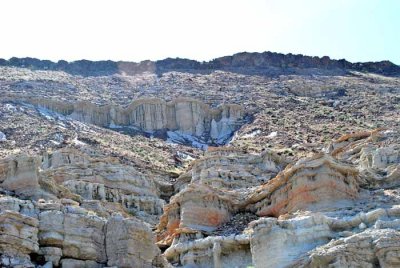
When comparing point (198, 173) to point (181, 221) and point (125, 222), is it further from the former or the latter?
point (125, 222)

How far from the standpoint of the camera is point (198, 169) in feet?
184

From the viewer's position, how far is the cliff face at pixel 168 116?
90250 mm

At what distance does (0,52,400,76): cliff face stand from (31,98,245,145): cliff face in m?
29.6

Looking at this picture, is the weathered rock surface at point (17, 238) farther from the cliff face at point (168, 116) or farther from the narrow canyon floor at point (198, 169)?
the cliff face at point (168, 116)

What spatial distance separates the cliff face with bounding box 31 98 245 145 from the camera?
90250 mm

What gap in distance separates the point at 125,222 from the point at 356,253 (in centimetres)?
647

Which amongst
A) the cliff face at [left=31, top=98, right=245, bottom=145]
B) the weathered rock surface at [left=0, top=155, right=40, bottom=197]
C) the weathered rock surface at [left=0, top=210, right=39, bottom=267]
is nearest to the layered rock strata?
the weathered rock surface at [left=0, top=210, right=39, bottom=267]

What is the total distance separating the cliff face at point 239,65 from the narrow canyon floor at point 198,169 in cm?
393

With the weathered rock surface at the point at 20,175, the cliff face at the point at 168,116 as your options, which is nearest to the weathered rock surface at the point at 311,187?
the weathered rock surface at the point at 20,175

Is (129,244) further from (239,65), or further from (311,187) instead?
(239,65)

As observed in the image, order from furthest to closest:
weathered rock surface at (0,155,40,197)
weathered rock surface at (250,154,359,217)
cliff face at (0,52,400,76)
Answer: cliff face at (0,52,400,76)
weathered rock surface at (250,154,359,217)
weathered rock surface at (0,155,40,197)

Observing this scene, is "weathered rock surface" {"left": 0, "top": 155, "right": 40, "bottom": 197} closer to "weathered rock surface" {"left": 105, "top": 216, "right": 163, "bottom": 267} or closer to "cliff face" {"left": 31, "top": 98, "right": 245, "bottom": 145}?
"weathered rock surface" {"left": 105, "top": 216, "right": 163, "bottom": 267}

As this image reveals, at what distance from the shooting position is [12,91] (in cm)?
9119

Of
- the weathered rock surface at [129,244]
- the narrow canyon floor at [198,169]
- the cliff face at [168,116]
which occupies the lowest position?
the cliff face at [168,116]
